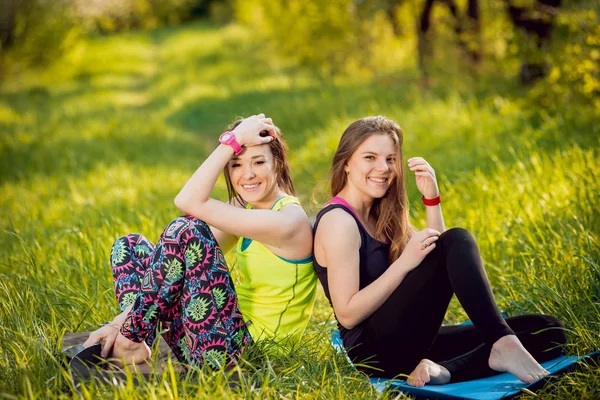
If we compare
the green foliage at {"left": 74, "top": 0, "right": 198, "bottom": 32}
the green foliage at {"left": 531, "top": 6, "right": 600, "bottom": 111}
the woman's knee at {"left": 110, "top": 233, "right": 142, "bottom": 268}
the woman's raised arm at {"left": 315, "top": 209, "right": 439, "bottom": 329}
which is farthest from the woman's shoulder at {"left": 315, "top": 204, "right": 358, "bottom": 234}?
the green foliage at {"left": 74, "top": 0, "right": 198, "bottom": 32}

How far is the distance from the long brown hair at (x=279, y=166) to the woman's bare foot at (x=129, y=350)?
30.9 inches

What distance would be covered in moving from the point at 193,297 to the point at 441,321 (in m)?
1.02

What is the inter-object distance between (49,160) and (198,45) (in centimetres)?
1637

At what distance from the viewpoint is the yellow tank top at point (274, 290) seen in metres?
3.11

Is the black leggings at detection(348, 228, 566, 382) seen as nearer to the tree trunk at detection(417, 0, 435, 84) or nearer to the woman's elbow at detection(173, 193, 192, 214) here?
the woman's elbow at detection(173, 193, 192, 214)

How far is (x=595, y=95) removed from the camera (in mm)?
6898

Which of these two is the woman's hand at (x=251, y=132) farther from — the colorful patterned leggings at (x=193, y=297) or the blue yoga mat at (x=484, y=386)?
the blue yoga mat at (x=484, y=386)

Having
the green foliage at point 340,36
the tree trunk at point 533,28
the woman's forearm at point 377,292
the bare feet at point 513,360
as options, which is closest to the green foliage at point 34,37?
the green foliage at point 340,36

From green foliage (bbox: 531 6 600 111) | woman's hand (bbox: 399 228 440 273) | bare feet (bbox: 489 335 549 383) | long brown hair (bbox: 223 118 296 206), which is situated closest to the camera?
bare feet (bbox: 489 335 549 383)

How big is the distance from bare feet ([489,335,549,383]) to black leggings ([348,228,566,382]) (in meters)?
0.03

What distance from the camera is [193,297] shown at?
2959 millimetres

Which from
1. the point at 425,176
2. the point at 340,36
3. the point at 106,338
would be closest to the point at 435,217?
the point at 425,176

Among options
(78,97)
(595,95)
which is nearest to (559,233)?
(595,95)

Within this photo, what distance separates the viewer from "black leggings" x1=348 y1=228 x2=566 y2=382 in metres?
2.83
